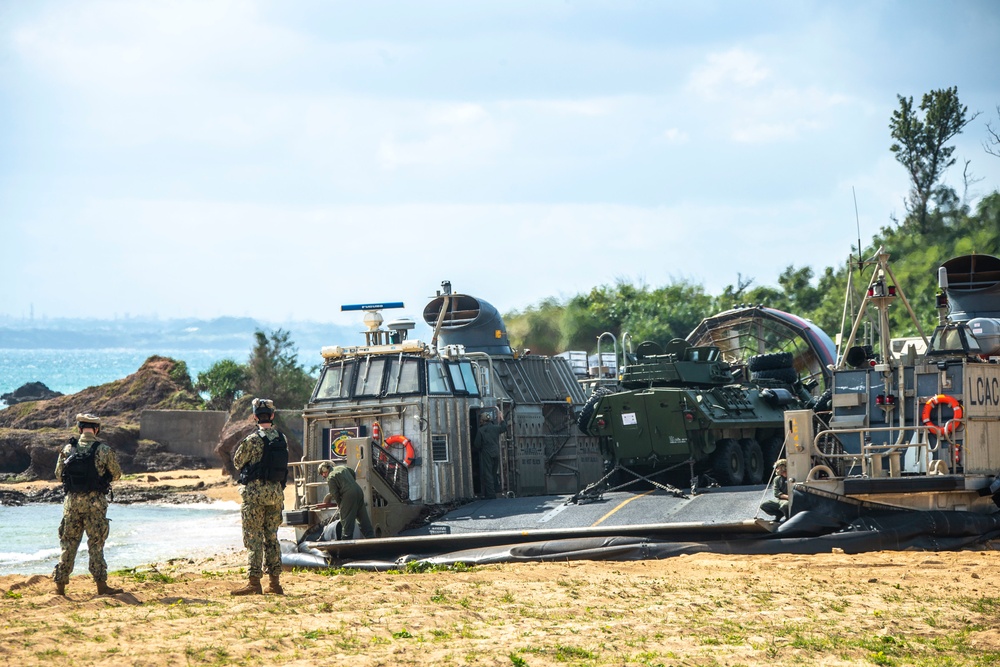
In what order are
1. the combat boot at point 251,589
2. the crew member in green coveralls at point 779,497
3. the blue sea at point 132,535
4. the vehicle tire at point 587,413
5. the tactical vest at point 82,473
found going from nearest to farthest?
the combat boot at point 251,589, the tactical vest at point 82,473, the crew member in green coveralls at point 779,497, the vehicle tire at point 587,413, the blue sea at point 132,535

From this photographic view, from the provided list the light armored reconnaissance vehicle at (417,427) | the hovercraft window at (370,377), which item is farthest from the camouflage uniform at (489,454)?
the hovercraft window at (370,377)

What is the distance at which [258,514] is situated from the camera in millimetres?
12719

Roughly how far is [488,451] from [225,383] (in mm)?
29770

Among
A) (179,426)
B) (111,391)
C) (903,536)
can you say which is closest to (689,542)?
(903,536)

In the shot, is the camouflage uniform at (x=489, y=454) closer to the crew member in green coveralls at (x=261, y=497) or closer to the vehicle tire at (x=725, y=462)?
the vehicle tire at (x=725, y=462)

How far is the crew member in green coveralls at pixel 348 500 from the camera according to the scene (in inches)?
674

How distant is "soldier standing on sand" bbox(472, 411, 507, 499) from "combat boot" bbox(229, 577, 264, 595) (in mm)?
8158

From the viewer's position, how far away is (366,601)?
464 inches

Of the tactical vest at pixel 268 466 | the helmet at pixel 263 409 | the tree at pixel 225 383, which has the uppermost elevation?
the tree at pixel 225 383

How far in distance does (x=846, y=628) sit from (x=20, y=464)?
38.2m

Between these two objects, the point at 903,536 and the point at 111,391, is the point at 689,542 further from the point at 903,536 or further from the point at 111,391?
the point at 111,391

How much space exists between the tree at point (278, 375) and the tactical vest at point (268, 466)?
3254cm

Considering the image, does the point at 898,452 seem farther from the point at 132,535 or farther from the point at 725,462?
the point at 132,535

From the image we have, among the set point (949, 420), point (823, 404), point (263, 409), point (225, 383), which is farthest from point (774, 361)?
point (225, 383)
